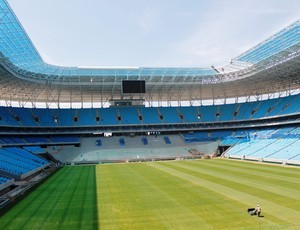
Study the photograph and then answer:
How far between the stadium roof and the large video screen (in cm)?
76

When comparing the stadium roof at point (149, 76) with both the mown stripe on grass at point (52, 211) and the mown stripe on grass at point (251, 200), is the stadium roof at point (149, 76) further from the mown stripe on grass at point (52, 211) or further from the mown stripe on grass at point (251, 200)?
the mown stripe on grass at point (251, 200)

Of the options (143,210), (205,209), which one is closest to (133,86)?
(143,210)

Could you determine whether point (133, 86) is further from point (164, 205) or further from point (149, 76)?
point (164, 205)

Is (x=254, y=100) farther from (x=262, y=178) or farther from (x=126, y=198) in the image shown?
(x=126, y=198)

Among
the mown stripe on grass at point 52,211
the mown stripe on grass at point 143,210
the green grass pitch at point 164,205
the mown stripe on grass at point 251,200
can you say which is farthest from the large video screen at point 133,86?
the mown stripe on grass at point 143,210

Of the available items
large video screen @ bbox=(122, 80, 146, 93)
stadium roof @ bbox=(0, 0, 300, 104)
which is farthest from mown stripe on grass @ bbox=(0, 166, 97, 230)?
large video screen @ bbox=(122, 80, 146, 93)

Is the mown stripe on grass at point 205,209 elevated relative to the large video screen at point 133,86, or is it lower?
lower

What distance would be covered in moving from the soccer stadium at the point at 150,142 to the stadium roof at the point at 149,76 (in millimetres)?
187

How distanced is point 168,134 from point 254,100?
19.4 metres

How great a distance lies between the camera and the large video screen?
176 feet

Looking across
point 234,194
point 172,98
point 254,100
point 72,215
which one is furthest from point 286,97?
point 72,215

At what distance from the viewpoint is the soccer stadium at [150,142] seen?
1703 cm

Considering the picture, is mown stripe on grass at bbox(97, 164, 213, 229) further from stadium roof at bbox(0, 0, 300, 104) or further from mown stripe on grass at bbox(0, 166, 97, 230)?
stadium roof at bbox(0, 0, 300, 104)

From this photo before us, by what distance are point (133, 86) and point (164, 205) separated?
122ft
